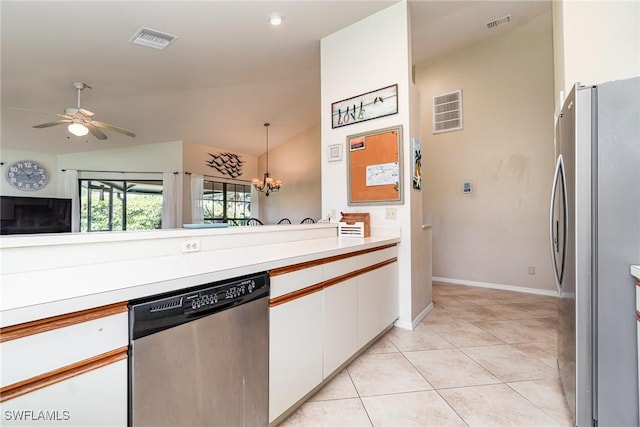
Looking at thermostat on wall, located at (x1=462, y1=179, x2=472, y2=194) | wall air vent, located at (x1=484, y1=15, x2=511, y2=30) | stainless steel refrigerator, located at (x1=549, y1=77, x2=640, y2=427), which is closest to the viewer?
stainless steel refrigerator, located at (x1=549, y1=77, x2=640, y2=427)

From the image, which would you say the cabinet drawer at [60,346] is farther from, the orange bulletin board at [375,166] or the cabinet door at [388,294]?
the orange bulletin board at [375,166]

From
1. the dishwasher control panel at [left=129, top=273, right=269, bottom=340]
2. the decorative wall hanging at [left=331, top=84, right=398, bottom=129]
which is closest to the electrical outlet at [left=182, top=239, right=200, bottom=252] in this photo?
the dishwasher control panel at [left=129, top=273, right=269, bottom=340]

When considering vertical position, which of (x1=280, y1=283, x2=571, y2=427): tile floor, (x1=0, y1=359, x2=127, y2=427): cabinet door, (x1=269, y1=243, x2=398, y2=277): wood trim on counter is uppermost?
(x1=269, y1=243, x2=398, y2=277): wood trim on counter

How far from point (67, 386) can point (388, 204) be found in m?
2.58

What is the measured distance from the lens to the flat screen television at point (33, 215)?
16.5 ft

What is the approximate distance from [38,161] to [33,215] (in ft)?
3.77

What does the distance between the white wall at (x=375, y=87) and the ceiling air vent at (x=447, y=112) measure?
2138 mm

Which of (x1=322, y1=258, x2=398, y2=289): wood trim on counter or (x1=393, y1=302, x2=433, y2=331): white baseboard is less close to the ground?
(x1=322, y1=258, x2=398, y2=289): wood trim on counter

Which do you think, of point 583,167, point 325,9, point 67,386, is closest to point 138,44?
point 325,9

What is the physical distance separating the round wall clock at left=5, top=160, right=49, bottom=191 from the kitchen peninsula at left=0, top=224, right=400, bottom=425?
6.15 metres

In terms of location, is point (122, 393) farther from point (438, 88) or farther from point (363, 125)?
point (438, 88)

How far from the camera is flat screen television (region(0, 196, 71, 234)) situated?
16.5 feet

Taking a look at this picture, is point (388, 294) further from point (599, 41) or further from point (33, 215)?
point (33, 215)

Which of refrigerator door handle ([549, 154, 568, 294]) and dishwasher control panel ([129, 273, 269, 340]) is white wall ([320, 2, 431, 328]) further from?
dishwasher control panel ([129, 273, 269, 340])
